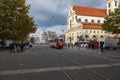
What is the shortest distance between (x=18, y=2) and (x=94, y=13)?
70.9 metres

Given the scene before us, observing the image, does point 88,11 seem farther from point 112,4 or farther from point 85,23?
point 112,4

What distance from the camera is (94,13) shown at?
112m

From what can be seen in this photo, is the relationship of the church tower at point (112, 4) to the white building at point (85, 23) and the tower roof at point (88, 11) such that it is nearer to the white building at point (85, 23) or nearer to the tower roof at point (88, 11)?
the white building at point (85, 23)

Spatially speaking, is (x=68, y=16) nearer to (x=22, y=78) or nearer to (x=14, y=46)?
(x=14, y=46)

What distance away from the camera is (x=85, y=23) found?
103500mm

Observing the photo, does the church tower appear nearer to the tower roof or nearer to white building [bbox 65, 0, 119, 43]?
white building [bbox 65, 0, 119, 43]

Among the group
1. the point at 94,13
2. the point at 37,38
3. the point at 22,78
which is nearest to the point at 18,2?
the point at 22,78

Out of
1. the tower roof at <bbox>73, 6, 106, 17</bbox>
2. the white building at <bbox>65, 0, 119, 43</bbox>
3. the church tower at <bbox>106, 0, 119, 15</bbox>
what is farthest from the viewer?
the tower roof at <bbox>73, 6, 106, 17</bbox>

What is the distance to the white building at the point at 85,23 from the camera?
100 meters

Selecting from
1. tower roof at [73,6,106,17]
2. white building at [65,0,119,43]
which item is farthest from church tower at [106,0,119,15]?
tower roof at [73,6,106,17]

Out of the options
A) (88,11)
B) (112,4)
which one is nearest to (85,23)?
(88,11)

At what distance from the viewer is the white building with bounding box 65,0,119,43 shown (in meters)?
100

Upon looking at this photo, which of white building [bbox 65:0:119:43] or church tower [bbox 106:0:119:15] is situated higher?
church tower [bbox 106:0:119:15]

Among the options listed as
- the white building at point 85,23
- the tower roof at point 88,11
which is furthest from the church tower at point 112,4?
the tower roof at point 88,11
